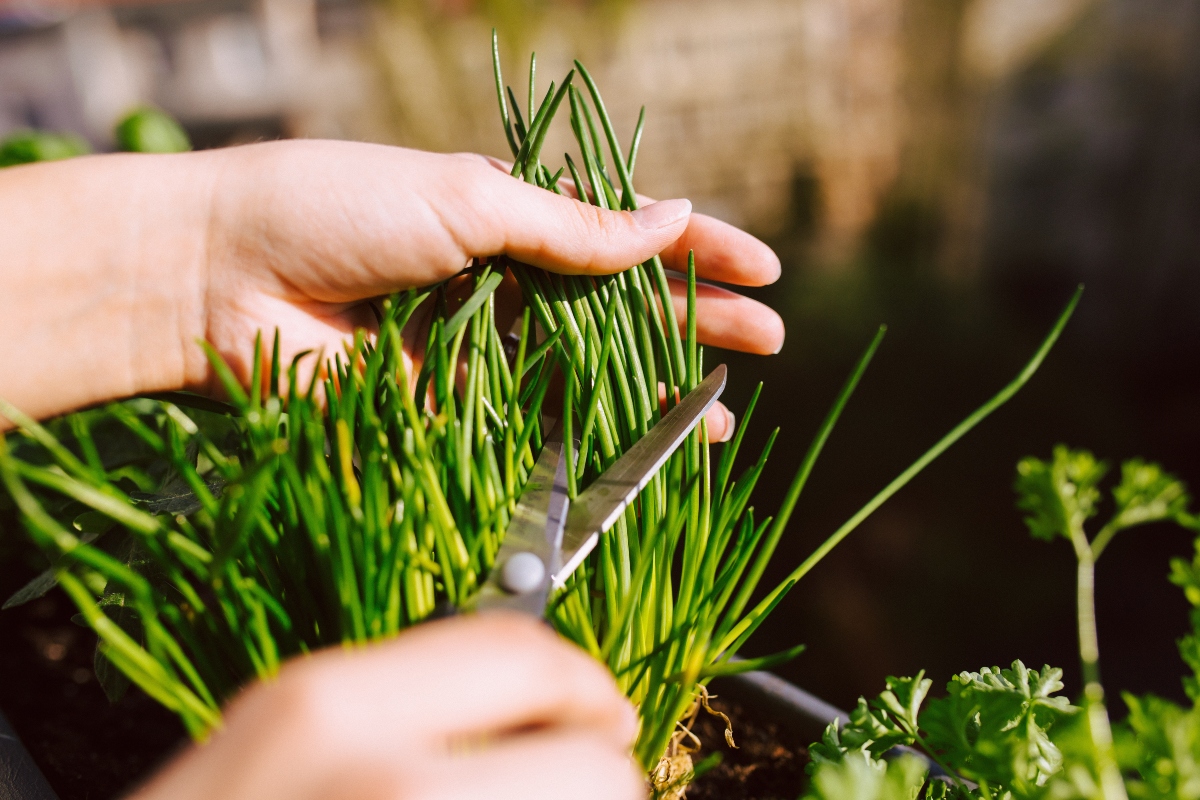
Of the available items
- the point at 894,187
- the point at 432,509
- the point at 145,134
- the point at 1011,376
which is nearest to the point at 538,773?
the point at 432,509

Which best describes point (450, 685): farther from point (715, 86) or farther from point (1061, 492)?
point (715, 86)

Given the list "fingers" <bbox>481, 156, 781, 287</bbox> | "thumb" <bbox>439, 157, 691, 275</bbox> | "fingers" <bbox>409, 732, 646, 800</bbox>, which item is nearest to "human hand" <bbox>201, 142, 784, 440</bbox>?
"thumb" <bbox>439, 157, 691, 275</bbox>

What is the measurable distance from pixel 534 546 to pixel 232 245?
41 centimetres

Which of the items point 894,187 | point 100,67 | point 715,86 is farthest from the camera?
point 100,67

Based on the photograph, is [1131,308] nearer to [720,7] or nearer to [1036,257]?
[1036,257]

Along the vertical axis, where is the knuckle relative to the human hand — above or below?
below

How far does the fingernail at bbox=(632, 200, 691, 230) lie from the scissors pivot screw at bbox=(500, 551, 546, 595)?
0.29 meters

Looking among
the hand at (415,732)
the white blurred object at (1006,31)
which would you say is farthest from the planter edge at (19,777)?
the white blurred object at (1006,31)

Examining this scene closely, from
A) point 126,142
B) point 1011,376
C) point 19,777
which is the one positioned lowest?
point 1011,376

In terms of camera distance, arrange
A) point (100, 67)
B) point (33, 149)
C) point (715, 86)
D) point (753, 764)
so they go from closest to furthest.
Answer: point (753, 764), point (33, 149), point (715, 86), point (100, 67)

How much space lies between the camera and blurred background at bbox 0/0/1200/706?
6.18ft

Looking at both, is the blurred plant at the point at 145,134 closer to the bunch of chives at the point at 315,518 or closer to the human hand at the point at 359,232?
the human hand at the point at 359,232

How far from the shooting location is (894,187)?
3.78 metres

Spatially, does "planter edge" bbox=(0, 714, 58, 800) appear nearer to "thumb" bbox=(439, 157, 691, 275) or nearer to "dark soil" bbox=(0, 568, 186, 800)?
"dark soil" bbox=(0, 568, 186, 800)
